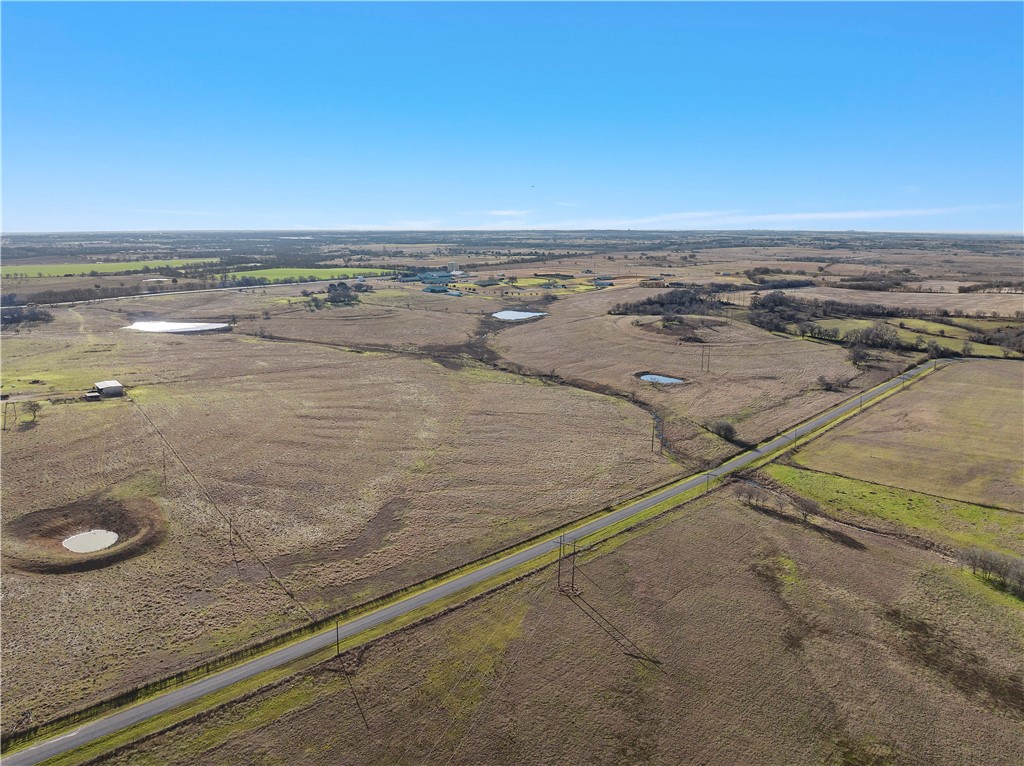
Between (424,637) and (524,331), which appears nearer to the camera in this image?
(424,637)

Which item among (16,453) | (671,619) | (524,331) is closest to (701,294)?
(524,331)

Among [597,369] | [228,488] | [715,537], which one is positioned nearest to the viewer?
[715,537]

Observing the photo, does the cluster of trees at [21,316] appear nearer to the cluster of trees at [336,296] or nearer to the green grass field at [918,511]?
the cluster of trees at [336,296]

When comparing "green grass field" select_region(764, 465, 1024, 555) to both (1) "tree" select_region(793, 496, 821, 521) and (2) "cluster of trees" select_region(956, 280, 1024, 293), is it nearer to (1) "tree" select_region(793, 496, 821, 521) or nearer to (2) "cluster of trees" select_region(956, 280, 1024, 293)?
(1) "tree" select_region(793, 496, 821, 521)

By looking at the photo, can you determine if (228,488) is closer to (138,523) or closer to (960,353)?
(138,523)

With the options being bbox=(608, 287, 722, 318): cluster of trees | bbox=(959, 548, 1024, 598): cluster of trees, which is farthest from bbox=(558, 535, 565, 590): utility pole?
bbox=(608, 287, 722, 318): cluster of trees

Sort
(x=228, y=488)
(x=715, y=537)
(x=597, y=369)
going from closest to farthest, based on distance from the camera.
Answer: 1. (x=715, y=537)
2. (x=228, y=488)
3. (x=597, y=369)

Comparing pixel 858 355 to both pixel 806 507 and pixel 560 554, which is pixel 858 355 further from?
pixel 560 554
